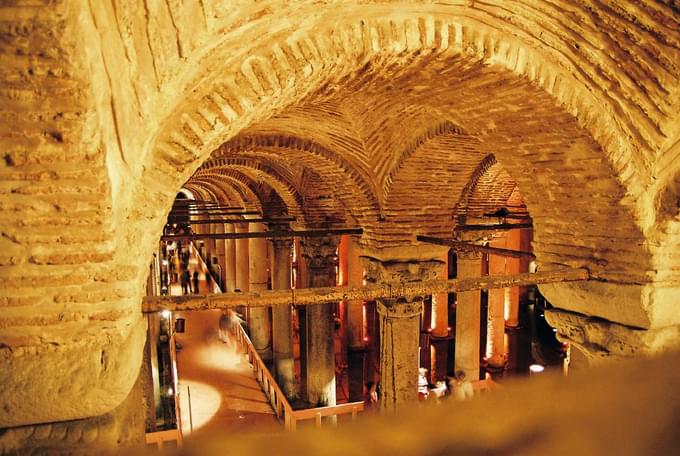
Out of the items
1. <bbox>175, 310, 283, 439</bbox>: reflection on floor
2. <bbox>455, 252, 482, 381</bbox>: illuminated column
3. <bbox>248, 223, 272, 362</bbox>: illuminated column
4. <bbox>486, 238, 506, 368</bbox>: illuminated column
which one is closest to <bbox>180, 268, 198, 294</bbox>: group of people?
<bbox>175, 310, 283, 439</bbox>: reflection on floor

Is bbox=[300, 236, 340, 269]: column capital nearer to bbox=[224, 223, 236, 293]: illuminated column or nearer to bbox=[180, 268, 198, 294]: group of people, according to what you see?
bbox=[224, 223, 236, 293]: illuminated column

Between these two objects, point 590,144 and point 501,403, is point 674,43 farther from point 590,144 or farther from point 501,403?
point 501,403

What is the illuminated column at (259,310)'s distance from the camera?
10867 mm

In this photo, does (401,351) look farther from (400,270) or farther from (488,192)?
(488,192)

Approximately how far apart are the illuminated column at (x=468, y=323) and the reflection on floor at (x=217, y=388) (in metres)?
3.50

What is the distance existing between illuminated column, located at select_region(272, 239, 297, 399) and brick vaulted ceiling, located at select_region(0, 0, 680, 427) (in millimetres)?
6415

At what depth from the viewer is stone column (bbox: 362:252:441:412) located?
5973 millimetres

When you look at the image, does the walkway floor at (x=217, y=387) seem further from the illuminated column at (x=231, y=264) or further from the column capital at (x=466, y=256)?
the column capital at (x=466, y=256)

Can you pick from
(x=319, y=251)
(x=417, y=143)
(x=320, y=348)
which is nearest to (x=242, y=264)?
(x=319, y=251)

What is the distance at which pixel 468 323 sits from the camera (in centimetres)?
878

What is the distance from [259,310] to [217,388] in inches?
84.3

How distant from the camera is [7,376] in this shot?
2084mm

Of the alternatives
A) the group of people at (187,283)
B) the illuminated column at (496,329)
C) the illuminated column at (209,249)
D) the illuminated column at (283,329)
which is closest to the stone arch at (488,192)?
the illuminated column at (496,329)

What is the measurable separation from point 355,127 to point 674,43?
288cm
